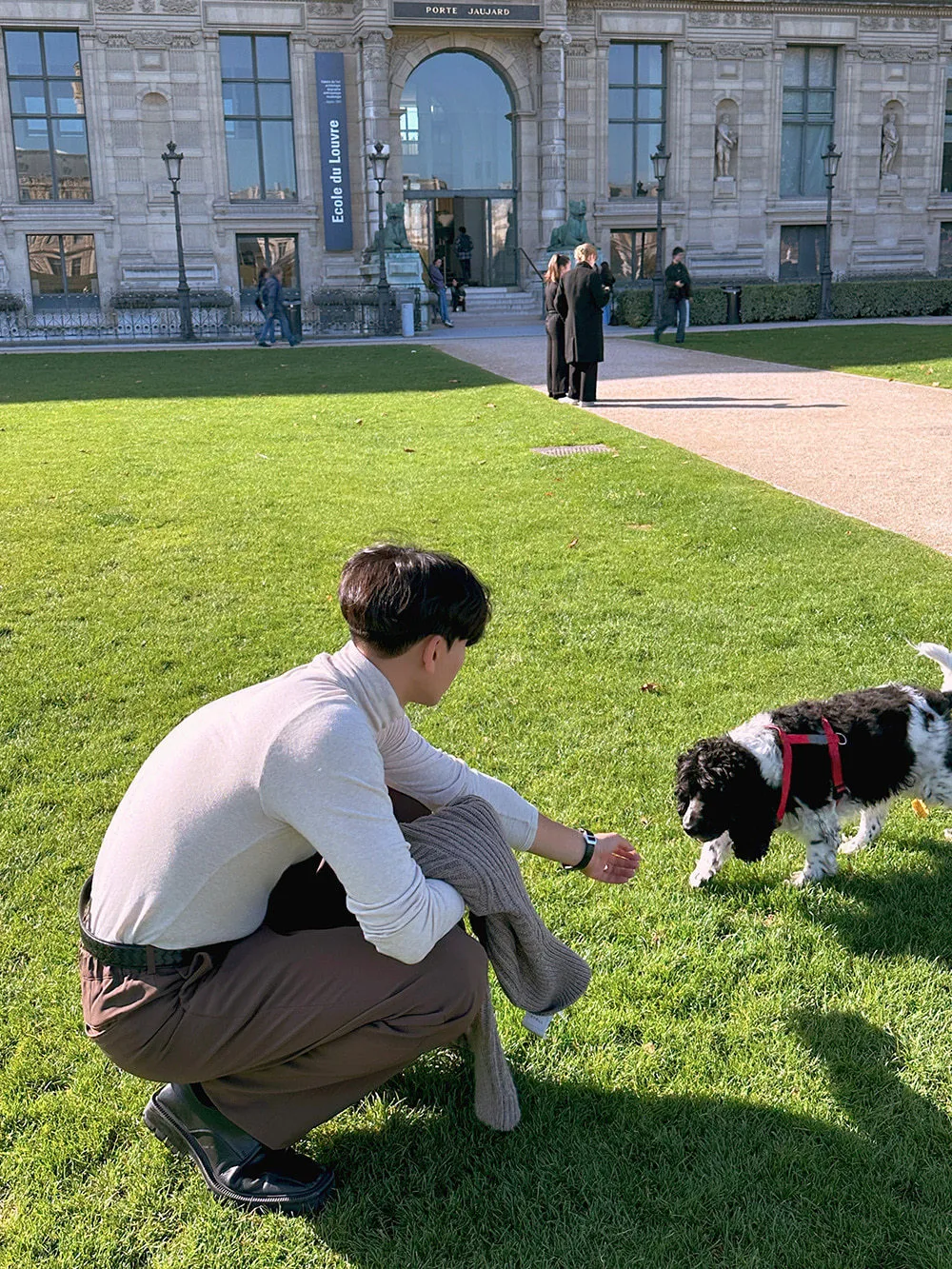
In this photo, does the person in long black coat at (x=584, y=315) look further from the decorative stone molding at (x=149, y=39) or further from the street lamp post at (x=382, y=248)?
the decorative stone molding at (x=149, y=39)

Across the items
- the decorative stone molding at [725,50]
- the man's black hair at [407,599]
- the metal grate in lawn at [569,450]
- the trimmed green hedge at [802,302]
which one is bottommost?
the metal grate in lawn at [569,450]

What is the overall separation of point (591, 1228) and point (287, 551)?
5.80 metres

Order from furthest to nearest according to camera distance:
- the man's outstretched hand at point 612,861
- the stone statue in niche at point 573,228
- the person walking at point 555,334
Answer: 1. the stone statue in niche at point 573,228
2. the person walking at point 555,334
3. the man's outstretched hand at point 612,861

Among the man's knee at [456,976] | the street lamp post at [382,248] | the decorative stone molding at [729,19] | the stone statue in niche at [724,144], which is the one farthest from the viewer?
the stone statue in niche at [724,144]

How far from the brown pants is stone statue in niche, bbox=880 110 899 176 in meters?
42.5

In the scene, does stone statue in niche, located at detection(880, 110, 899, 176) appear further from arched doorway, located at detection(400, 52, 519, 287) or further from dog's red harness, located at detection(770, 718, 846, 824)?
dog's red harness, located at detection(770, 718, 846, 824)

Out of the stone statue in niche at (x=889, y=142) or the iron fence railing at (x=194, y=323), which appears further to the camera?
the stone statue in niche at (x=889, y=142)

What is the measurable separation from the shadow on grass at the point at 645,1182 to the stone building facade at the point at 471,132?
3422cm

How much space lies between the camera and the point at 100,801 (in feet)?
14.7

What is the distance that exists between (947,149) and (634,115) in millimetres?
11946

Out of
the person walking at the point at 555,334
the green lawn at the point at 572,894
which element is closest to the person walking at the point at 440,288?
the person walking at the point at 555,334

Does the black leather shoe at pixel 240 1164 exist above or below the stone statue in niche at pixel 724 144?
below

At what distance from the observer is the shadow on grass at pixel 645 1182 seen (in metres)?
2.48

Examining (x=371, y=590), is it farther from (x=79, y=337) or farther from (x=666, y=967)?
(x=79, y=337)
